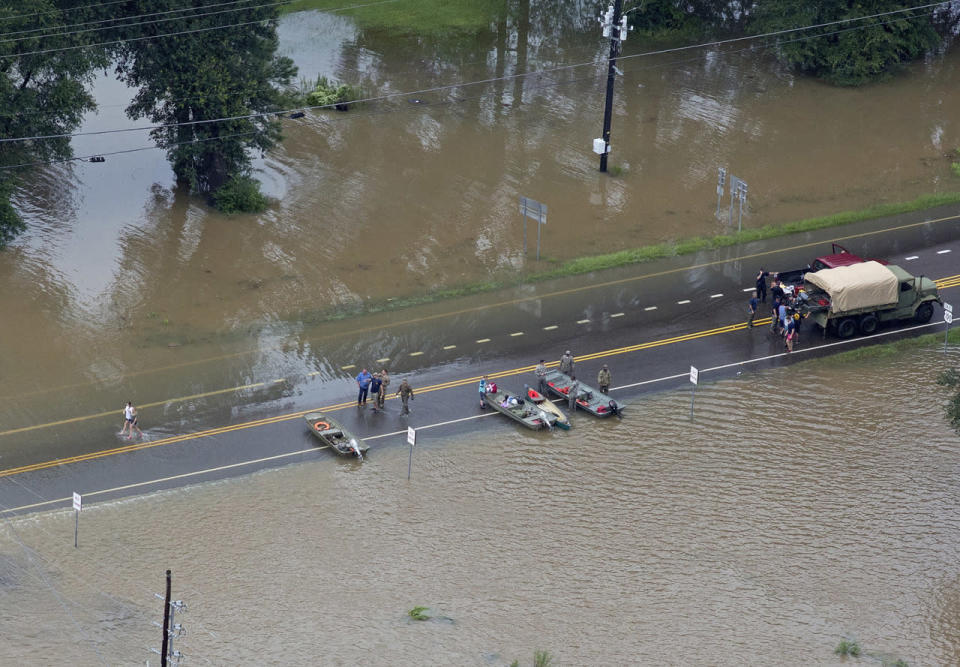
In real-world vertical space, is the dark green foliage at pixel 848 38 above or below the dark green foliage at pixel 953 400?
above

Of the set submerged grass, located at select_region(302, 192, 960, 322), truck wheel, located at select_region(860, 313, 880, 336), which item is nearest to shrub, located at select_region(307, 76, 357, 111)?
submerged grass, located at select_region(302, 192, 960, 322)

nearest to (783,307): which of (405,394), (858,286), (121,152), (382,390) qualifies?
(858,286)

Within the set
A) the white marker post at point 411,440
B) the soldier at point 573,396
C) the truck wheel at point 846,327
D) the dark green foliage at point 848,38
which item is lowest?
the white marker post at point 411,440

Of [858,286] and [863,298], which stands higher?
[858,286]

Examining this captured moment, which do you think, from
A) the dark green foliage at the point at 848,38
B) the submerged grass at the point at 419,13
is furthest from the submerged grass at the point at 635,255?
the submerged grass at the point at 419,13

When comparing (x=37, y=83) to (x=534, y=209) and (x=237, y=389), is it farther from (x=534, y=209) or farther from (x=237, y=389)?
(x=534, y=209)

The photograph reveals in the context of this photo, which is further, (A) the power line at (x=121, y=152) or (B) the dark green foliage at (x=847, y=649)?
(A) the power line at (x=121, y=152)

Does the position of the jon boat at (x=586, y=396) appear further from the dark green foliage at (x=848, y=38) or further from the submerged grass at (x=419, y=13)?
the submerged grass at (x=419, y=13)
